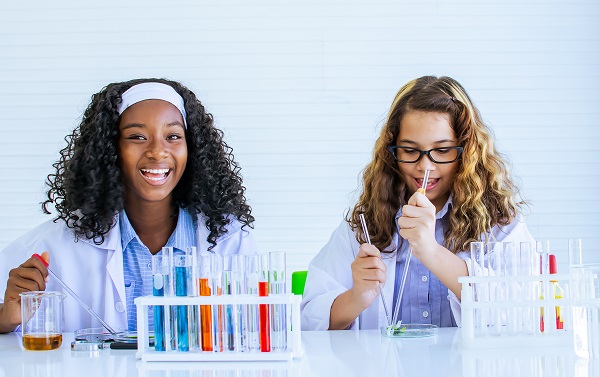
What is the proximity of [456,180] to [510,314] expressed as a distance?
735 mm

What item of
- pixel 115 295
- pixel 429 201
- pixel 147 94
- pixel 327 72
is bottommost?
pixel 115 295

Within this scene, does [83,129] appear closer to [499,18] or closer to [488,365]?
[488,365]

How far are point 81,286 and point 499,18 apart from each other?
321cm

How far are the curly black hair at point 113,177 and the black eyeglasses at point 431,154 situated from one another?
603 mm

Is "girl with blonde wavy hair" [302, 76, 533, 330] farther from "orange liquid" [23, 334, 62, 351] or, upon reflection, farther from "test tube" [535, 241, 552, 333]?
"orange liquid" [23, 334, 62, 351]

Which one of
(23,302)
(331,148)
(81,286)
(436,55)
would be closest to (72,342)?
(23,302)

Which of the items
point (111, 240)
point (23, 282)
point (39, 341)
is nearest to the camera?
point (39, 341)

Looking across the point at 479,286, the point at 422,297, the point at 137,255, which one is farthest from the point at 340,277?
the point at 479,286

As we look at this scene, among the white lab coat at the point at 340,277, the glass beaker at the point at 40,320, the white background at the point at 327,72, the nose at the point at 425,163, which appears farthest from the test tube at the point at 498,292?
the white background at the point at 327,72

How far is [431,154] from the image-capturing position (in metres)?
2.58

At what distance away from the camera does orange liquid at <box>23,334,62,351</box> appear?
6.87 ft

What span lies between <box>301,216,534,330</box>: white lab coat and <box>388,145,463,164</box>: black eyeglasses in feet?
0.93

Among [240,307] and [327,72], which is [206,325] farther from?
[327,72]

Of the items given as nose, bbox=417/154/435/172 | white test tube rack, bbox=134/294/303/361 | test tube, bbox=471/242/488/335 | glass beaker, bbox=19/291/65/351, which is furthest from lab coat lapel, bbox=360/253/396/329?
glass beaker, bbox=19/291/65/351
